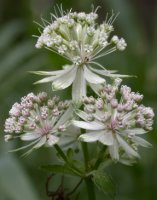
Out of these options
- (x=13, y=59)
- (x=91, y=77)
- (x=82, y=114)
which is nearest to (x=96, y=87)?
(x=91, y=77)

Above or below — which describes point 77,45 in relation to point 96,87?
above

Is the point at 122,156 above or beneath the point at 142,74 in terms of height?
beneath

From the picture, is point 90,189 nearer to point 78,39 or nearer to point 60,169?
point 60,169

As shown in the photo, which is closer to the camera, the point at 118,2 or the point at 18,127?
the point at 18,127

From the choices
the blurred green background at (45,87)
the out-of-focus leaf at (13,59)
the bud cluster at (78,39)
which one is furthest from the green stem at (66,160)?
the out-of-focus leaf at (13,59)

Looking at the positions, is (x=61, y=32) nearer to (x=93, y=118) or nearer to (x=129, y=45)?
(x=93, y=118)

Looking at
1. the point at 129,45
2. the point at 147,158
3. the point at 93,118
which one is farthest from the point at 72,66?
the point at 129,45

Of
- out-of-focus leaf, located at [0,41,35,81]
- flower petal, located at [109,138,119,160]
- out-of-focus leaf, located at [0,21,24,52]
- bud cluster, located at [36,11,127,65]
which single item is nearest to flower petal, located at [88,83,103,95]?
bud cluster, located at [36,11,127,65]
